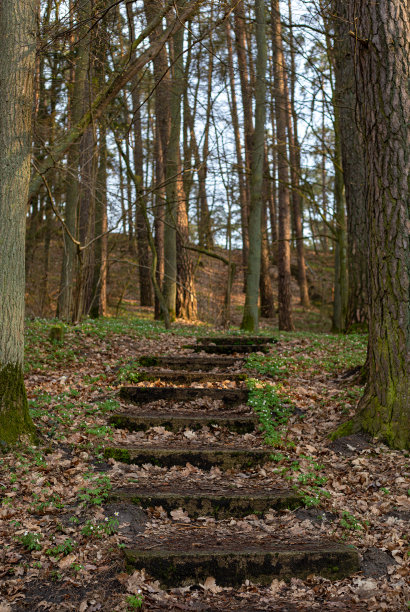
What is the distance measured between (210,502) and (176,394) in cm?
253

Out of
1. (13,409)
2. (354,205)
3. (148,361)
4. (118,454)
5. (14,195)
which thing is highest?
(354,205)

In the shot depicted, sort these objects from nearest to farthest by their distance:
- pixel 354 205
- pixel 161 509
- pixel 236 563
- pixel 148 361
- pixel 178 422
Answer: pixel 236 563
pixel 161 509
pixel 178 422
pixel 148 361
pixel 354 205

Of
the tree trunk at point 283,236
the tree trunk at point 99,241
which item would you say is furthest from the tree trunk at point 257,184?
the tree trunk at point 283,236

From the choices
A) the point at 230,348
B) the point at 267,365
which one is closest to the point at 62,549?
the point at 267,365

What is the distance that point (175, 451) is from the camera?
5.75m

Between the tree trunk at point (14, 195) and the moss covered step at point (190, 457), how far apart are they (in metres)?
1.06

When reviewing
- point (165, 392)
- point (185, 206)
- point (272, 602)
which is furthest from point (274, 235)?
point (272, 602)

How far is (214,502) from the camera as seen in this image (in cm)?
494

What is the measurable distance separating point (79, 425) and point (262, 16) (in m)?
10.5

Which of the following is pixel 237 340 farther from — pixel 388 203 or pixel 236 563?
pixel 236 563

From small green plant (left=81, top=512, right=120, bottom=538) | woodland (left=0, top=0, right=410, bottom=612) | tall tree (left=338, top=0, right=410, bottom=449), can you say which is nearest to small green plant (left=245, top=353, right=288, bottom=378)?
woodland (left=0, top=0, right=410, bottom=612)

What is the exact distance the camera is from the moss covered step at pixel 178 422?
21.4ft

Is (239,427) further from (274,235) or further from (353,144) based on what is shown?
(274,235)

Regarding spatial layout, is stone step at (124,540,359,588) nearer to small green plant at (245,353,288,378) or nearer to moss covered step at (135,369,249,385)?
moss covered step at (135,369,249,385)
